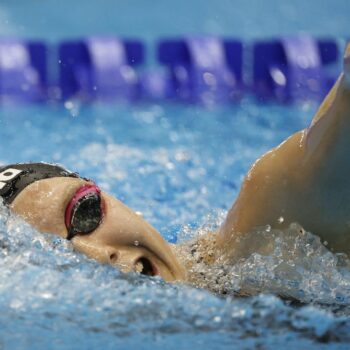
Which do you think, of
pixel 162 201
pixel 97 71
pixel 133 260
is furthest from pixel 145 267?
pixel 97 71

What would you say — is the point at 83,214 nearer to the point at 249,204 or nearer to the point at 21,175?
the point at 21,175

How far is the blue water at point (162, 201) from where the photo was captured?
4.26ft

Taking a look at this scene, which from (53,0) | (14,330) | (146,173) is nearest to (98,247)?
(14,330)

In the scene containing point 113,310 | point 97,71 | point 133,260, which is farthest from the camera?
point 97,71

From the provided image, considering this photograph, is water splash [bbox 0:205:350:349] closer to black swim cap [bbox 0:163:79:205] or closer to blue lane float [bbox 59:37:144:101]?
black swim cap [bbox 0:163:79:205]

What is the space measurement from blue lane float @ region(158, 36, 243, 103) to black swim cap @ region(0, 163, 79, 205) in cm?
224

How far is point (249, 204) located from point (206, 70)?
240 cm

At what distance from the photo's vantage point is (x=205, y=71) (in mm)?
3887

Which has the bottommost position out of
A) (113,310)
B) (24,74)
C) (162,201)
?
(162,201)

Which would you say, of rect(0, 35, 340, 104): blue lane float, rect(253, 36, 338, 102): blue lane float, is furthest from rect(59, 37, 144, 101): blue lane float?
rect(253, 36, 338, 102): blue lane float

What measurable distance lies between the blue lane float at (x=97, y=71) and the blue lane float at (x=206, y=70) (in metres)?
0.18

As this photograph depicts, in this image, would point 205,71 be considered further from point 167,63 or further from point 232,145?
point 232,145

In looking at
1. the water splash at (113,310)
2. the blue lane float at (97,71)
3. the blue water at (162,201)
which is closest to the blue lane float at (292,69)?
the blue water at (162,201)

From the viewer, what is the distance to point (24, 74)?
12.7ft
